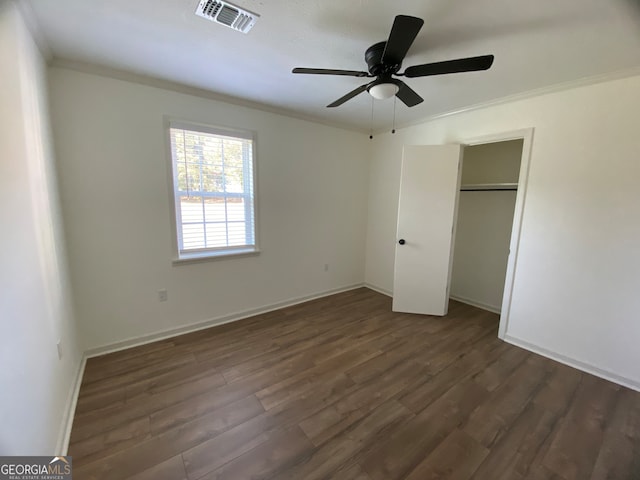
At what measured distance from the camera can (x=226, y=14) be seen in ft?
4.80

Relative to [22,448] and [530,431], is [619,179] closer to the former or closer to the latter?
[530,431]

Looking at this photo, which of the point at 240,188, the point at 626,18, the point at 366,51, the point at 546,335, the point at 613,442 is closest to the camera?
the point at 626,18

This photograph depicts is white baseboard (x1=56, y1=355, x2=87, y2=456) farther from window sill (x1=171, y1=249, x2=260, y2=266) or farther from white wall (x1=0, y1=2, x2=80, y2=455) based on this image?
window sill (x1=171, y1=249, x2=260, y2=266)

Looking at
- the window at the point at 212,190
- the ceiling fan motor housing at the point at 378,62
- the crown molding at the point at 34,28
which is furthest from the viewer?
the window at the point at 212,190

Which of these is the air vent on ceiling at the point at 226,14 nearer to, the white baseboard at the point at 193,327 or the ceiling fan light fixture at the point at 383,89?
the ceiling fan light fixture at the point at 383,89

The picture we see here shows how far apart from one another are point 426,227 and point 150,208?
3.05 m

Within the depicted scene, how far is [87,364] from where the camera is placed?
219 centimetres

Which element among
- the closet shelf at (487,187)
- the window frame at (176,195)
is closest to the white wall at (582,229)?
the closet shelf at (487,187)

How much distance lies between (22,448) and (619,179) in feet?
13.0

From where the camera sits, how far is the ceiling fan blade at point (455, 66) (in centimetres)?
140

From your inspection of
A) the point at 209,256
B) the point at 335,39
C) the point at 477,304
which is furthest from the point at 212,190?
the point at 477,304

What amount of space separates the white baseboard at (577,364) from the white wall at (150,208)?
254 centimetres

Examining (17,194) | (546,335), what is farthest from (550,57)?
(17,194)

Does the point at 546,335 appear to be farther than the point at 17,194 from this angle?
Yes
